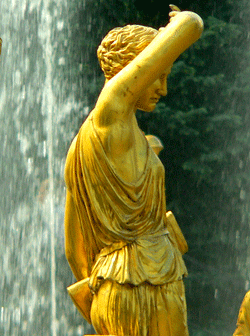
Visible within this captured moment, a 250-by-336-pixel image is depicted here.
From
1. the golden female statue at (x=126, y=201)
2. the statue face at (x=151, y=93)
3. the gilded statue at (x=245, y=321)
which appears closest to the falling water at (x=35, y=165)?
the gilded statue at (x=245, y=321)

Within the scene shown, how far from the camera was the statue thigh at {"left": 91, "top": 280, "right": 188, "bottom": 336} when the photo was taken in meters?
4.71

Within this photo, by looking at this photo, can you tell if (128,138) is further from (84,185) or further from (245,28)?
(245,28)

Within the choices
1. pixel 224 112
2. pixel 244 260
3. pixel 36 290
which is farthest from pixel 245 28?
pixel 36 290

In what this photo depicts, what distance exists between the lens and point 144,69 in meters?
4.70

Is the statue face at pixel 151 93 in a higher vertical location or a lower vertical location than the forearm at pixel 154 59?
lower

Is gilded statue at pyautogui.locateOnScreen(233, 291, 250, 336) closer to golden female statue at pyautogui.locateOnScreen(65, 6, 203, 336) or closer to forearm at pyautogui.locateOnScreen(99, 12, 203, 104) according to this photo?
golden female statue at pyautogui.locateOnScreen(65, 6, 203, 336)

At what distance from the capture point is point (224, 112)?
508 inches

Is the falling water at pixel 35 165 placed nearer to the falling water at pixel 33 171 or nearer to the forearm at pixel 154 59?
the falling water at pixel 33 171

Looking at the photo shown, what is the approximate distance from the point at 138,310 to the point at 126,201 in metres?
0.55

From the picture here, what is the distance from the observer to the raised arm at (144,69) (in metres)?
4.70

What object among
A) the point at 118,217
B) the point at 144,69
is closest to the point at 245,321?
the point at 118,217

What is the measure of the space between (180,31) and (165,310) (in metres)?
1.40

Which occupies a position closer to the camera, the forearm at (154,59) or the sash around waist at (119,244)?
the forearm at (154,59)

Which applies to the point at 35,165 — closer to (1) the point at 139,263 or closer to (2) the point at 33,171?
(2) the point at 33,171
